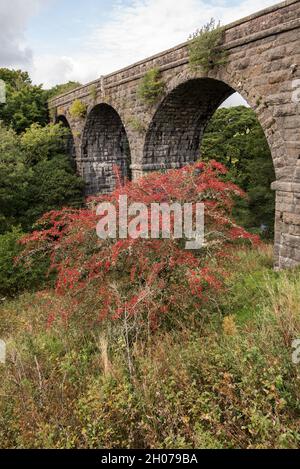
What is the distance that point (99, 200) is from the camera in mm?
5660

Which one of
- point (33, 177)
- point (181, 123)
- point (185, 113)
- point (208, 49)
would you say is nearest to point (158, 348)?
point (208, 49)

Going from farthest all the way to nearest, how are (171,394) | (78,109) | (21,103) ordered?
(21,103) → (78,109) → (171,394)

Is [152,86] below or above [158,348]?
above

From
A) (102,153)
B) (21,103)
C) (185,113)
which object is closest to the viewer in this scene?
(185,113)

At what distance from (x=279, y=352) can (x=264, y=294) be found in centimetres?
215

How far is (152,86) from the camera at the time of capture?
10.1 meters

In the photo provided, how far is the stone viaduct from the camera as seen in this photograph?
6.50 m

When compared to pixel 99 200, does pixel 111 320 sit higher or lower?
lower

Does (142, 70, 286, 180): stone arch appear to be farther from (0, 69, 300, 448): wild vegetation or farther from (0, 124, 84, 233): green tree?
(0, 124, 84, 233): green tree

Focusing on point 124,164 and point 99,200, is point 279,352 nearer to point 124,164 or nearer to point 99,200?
point 99,200

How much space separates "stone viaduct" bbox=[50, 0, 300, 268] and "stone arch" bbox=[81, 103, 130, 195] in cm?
5

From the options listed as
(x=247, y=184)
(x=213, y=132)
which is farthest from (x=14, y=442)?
(x=213, y=132)

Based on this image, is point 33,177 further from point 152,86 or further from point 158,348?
point 158,348

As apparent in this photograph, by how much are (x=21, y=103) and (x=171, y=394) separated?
19.0 m
